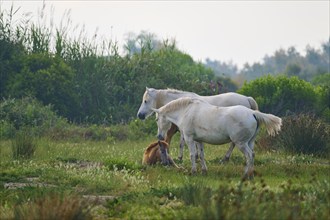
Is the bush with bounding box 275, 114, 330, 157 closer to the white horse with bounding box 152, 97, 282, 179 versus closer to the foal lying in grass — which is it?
the foal lying in grass

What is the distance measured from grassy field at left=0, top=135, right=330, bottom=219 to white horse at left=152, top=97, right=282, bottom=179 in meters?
0.65

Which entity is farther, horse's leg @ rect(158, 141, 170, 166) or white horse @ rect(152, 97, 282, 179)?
horse's leg @ rect(158, 141, 170, 166)

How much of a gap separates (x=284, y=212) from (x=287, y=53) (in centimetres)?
12627

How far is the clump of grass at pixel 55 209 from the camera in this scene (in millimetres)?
9531

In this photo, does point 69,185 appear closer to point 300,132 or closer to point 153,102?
point 153,102

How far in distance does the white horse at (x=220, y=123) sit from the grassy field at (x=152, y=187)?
65cm

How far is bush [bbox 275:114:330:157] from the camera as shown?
62.7 feet

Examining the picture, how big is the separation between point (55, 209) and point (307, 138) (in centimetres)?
1081

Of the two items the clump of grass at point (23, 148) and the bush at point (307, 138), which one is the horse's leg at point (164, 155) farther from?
the bush at point (307, 138)

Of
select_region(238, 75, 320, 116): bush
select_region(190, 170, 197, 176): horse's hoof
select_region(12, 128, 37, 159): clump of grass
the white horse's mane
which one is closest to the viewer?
select_region(190, 170, 197, 176): horse's hoof

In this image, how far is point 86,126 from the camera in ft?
89.2

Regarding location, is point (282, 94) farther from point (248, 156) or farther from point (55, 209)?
point (55, 209)

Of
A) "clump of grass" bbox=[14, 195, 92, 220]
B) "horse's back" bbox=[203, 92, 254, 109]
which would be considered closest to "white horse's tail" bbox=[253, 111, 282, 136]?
"horse's back" bbox=[203, 92, 254, 109]

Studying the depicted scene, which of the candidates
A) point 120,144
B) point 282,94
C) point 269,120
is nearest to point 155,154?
point 269,120
